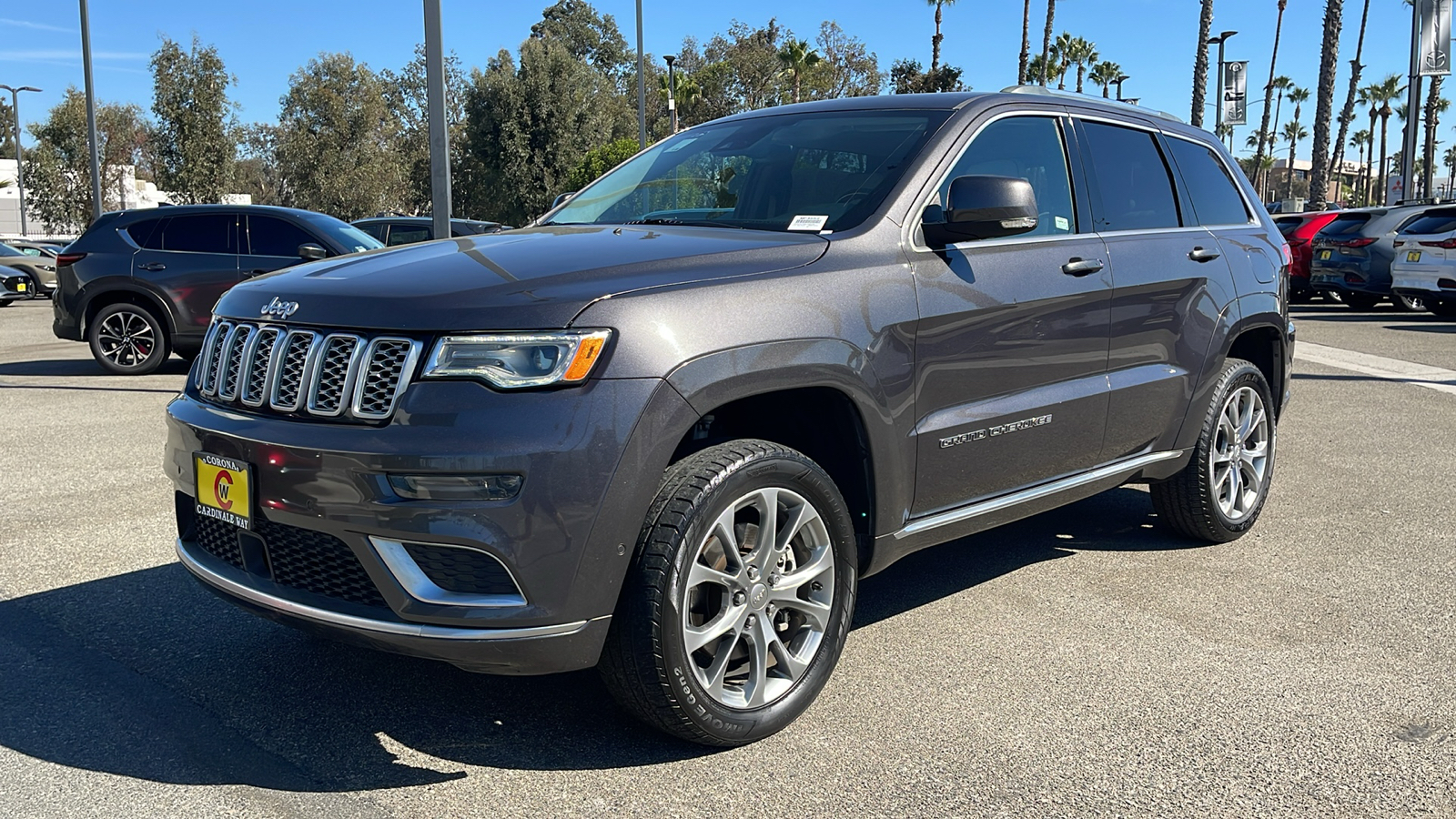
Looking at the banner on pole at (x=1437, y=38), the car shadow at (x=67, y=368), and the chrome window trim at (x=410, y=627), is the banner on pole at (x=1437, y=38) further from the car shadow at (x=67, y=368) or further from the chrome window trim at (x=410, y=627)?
the chrome window trim at (x=410, y=627)

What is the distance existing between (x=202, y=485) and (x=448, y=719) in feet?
3.12

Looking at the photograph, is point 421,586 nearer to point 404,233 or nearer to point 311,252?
point 311,252

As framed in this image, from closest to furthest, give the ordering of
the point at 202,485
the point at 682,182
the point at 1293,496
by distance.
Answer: the point at 202,485 → the point at 682,182 → the point at 1293,496

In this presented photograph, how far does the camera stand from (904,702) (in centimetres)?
360

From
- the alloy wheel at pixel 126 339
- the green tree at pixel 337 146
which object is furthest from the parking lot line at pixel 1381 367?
the green tree at pixel 337 146

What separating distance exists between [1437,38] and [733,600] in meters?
26.6

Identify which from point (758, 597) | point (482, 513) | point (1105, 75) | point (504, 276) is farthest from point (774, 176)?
point (1105, 75)

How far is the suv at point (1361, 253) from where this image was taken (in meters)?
18.0

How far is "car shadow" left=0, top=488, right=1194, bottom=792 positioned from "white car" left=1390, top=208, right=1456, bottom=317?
14.8m

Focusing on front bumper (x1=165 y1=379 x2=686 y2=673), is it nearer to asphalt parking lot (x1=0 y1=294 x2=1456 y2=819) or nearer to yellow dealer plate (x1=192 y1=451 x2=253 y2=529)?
yellow dealer plate (x1=192 y1=451 x2=253 y2=529)

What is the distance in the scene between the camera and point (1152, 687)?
146 inches

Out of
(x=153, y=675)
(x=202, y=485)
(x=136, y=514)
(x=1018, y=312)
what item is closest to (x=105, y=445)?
(x=136, y=514)

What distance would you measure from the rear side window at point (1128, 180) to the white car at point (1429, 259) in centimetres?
1363

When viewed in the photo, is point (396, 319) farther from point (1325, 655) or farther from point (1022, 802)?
point (1325, 655)
